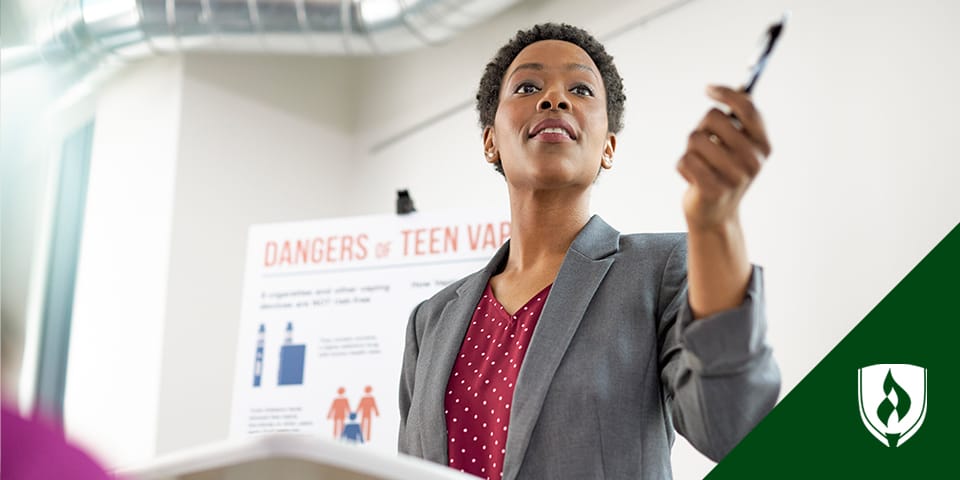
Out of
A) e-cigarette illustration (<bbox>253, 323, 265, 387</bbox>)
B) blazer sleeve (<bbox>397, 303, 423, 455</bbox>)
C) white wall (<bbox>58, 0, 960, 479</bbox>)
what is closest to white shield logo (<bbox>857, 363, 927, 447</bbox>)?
blazer sleeve (<bbox>397, 303, 423, 455</bbox>)

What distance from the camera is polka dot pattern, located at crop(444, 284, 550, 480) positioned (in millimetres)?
1659

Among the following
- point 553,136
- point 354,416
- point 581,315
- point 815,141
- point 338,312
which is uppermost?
point 815,141

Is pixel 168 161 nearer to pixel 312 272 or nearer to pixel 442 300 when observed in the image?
pixel 312 272

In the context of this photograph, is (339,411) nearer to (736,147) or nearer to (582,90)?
(582,90)

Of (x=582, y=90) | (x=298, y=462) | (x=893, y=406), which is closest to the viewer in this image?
(x=298, y=462)

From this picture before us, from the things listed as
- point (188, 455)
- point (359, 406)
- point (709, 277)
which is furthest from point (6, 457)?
point (359, 406)

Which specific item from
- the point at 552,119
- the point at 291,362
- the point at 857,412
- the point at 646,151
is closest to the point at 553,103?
the point at 552,119

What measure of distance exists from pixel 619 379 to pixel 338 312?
9.17 ft

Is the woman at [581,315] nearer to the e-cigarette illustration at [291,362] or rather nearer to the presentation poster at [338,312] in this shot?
the presentation poster at [338,312]

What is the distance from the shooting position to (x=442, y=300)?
2.01 metres

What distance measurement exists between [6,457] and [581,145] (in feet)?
4.60

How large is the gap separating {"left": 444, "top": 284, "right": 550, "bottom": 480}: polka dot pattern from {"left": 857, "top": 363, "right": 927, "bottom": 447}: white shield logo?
48cm

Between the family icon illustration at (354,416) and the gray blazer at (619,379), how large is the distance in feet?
7.66

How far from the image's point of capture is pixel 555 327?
1641 mm
